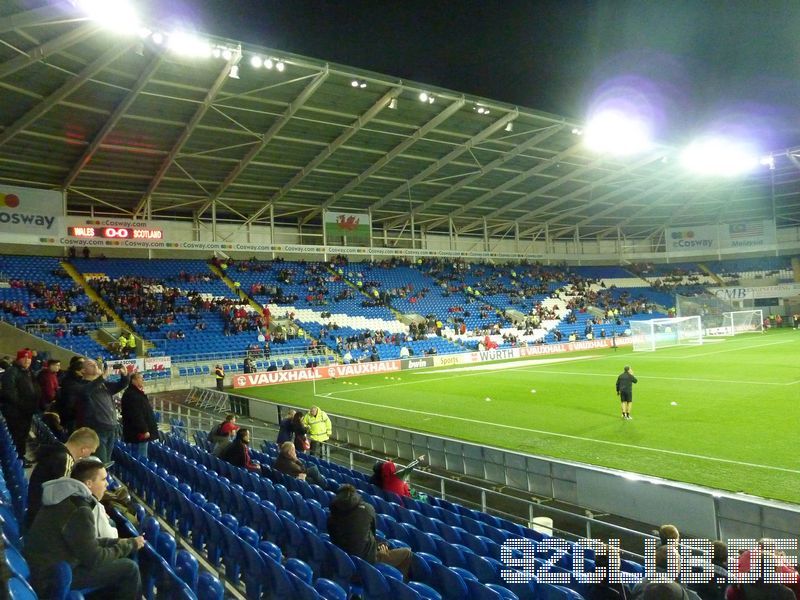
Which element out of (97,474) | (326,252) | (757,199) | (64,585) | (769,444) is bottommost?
(769,444)

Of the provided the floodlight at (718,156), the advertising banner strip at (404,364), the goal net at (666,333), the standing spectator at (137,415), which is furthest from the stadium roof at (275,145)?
the standing spectator at (137,415)

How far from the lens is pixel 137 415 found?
8.84m


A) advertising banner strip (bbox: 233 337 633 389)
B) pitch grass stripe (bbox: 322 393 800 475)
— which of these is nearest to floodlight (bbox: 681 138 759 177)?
advertising banner strip (bbox: 233 337 633 389)

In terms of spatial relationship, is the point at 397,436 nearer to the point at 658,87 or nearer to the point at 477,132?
the point at 477,132

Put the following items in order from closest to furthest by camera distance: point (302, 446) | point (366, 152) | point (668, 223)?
point (302, 446) → point (366, 152) → point (668, 223)

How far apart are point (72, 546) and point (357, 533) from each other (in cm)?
230

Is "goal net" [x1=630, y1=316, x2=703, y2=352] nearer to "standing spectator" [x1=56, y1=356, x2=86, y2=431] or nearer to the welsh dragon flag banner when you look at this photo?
the welsh dragon flag banner

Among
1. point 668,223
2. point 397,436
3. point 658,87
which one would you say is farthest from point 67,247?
point 668,223

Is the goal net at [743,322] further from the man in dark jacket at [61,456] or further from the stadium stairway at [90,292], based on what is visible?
the man in dark jacket at [61,456]

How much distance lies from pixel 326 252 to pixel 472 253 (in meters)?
15.2

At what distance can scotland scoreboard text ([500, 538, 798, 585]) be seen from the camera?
3.99 m

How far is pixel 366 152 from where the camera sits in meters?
34.5

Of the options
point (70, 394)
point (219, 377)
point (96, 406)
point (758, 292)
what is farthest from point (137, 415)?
point (758, 292)

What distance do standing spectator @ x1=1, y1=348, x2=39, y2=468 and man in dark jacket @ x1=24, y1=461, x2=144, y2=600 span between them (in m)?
5.83
